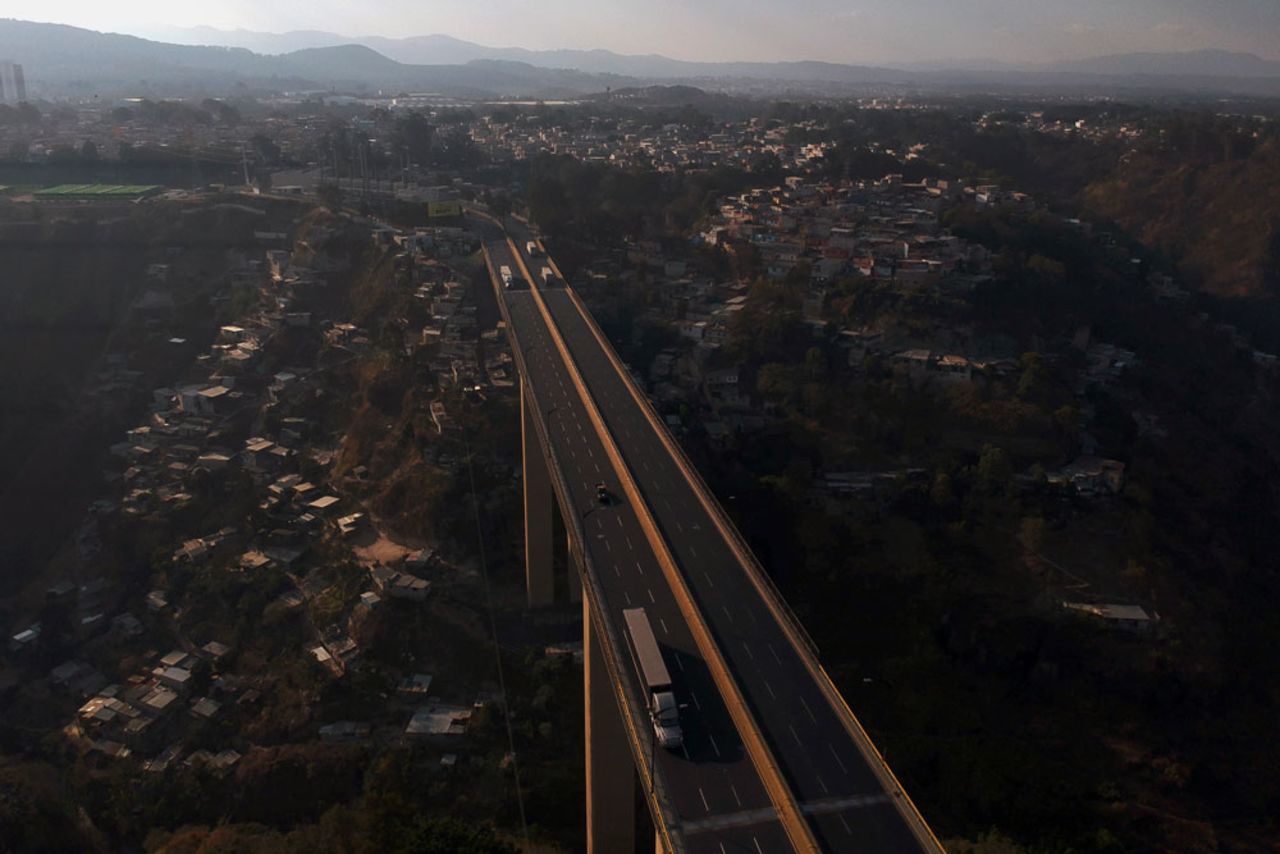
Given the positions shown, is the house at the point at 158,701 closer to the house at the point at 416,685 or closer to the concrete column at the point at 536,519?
the house at the point at 416,685

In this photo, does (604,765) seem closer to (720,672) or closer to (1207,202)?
(720,672)

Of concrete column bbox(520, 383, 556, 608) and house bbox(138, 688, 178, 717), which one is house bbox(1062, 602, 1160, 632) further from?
house bbox(138, 688, 178, 717)

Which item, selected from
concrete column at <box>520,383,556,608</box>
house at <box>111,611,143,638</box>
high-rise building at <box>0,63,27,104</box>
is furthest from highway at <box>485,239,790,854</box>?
high-rise building at <box>0,63,27,104</box>

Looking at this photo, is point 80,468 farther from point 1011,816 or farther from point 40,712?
point 1011,816

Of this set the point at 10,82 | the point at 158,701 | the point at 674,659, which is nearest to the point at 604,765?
the point at 674,659

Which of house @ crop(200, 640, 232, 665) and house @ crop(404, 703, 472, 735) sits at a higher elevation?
house @ crop(404, 703, 472, 735)

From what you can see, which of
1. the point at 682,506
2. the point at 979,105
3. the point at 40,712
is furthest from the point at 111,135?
the point at 979,105
